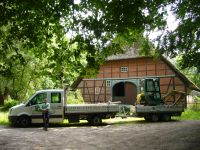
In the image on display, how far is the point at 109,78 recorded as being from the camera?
40.8 metres

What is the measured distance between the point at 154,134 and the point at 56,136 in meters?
4.68

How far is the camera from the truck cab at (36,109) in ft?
72.9

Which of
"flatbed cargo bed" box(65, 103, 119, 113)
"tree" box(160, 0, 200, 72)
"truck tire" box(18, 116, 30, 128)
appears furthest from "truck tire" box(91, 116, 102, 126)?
"tree" box(160, 0, 200, 72)

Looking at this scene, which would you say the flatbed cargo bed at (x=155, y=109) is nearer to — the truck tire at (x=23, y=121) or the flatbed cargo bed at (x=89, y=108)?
the flatbed cargo bed at (x=89, y=108)

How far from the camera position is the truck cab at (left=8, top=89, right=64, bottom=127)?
2221cm

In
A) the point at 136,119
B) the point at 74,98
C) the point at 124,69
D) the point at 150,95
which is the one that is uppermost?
the point at 124,69

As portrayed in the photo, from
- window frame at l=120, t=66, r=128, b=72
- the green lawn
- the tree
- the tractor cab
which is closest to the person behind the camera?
the tree

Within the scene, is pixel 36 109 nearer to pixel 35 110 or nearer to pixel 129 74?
pixel 35 110

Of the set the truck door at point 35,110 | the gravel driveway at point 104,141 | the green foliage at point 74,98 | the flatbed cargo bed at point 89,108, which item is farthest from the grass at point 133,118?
the gravel driveway at point 104,141

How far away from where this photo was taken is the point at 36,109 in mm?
22297

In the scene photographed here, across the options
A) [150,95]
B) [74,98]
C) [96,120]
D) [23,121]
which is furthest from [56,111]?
[74,98]

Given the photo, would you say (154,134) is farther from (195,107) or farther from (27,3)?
(195,107)

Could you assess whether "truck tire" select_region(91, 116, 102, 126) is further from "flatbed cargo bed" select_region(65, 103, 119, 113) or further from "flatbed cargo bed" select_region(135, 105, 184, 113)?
"flatbed cargo bed" select_region(135, 105, 184, 113)

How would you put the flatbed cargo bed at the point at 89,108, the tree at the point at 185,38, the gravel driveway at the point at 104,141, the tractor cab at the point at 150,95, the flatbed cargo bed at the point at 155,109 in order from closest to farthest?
the gravel driveway at the point at 104,141 → the tree at the point at 185,38 → the flatbed cargo bed at the point at 89,108 → the flatbed cargo bed at the point at 155,109 → the tractor cab at the point at 150,95
